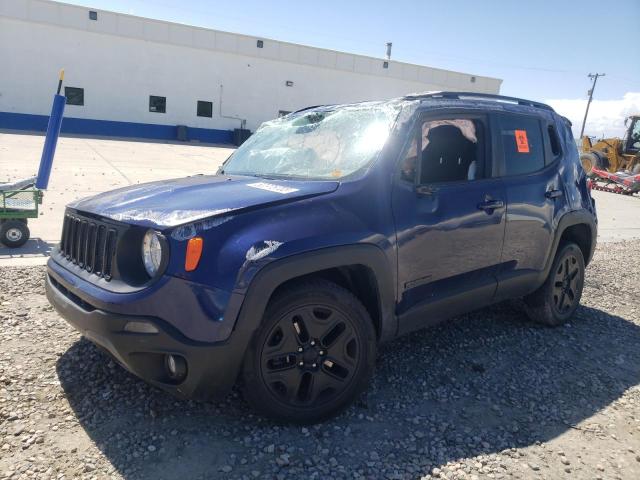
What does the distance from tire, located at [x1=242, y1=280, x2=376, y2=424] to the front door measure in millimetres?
413

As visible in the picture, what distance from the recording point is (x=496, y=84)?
127 feet

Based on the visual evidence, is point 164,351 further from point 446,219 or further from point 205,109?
point 205,109

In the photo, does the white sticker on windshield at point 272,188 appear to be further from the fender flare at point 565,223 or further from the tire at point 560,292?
the tire at point 560,292

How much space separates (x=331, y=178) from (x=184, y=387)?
143cm

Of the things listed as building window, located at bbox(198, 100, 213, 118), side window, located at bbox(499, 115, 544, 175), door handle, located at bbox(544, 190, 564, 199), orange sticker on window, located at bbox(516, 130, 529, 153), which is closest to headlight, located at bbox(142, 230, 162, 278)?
side window, located at bbox(499, 115, 544, 175)

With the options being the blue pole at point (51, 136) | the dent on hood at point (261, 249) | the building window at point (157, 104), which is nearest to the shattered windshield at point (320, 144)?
the dent on hood at point (261, 249)

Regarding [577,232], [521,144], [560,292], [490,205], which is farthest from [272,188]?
[577,232]

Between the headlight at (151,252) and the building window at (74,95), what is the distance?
1113 inches

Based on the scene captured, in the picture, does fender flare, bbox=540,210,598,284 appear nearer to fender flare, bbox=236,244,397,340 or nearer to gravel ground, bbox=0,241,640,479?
gravel ground, bbox=0,241,640,479

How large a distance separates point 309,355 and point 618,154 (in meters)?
22.5

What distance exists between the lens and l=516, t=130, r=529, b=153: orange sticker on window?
3961 mm

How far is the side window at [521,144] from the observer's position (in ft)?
12.6

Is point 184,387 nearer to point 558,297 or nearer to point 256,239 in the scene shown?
point 256,239

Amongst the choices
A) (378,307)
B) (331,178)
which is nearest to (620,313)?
(378,307)
